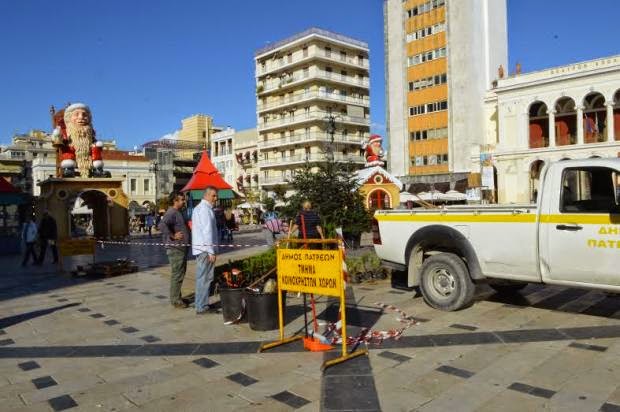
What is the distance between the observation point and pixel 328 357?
5.35 metres

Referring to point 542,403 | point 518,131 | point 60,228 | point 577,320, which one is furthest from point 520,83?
point 542,403

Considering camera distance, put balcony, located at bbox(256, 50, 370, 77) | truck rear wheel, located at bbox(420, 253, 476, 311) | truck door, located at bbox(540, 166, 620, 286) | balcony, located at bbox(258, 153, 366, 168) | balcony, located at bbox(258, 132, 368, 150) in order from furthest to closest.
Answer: balcony, located at bbox(258, 153, 366, 168) < balcony, located at bbox(256, 50, 370, 77) < balcony, located at bbox(258, 132, 368, 150) < truck rear wheel, located at bbox(420, 253, 476, 311) < truck door, located at bbox(540, 166, 620, 286)

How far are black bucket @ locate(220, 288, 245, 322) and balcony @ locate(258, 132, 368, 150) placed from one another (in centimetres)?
5450

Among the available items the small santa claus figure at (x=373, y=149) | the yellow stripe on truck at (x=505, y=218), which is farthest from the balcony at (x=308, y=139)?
the yellow stripe on truck at (x=505, y=218)

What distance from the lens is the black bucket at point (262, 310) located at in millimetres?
6449

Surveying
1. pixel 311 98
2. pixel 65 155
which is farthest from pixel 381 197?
pixel 311 98

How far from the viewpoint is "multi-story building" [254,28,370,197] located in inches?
2452

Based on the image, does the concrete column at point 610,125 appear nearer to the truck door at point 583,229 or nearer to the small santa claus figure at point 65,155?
the truck door at point 583,229

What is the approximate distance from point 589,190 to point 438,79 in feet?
145

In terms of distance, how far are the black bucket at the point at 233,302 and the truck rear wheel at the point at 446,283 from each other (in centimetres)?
275

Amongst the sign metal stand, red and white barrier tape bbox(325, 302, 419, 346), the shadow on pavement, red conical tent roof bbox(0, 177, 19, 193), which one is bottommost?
the shadow on pavement

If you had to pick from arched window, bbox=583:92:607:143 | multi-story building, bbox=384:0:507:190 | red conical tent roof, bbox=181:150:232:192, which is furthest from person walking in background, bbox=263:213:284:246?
multi-story building, bbox=384:0:507:190

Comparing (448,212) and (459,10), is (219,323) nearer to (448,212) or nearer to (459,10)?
(448,212)

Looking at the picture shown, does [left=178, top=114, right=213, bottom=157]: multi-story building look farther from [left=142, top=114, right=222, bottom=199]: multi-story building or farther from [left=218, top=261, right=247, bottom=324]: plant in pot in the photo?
[left=218, top=261, right=247, bottom=324]: plant in pot
